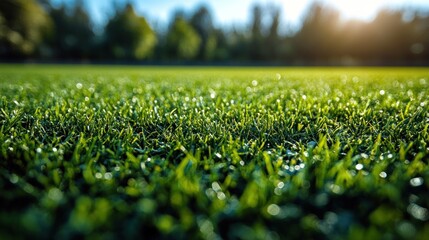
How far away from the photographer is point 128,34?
41.9 m

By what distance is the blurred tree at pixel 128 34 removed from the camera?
41719 mm

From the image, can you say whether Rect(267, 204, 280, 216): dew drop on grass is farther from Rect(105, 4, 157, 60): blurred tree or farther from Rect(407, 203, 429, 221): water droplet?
Rect(105, 4, 157, 60): blurred tree

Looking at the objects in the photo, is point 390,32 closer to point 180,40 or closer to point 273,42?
point 273,42

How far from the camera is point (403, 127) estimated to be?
8.80 feet

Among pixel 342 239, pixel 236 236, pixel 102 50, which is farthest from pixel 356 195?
pixel 102 50

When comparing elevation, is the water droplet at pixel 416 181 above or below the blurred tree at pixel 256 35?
below

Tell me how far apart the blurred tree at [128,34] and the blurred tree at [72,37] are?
9089 millimetres

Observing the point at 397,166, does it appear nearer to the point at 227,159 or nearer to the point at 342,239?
the point at 342,239

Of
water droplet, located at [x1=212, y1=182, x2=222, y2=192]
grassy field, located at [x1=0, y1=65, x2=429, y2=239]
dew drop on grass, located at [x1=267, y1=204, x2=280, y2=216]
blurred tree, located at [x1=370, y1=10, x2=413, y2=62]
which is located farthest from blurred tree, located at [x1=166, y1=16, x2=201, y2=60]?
dew drop on grass, located at [x1=267, y1=204, x2=280, y2=216]

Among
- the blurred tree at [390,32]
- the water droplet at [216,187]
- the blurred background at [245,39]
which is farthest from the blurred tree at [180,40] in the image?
the water droplet at [216,187]

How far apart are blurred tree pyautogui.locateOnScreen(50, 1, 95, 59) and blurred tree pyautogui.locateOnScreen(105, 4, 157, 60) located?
909cm

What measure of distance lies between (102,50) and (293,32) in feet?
112

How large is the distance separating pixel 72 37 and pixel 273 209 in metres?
58.6

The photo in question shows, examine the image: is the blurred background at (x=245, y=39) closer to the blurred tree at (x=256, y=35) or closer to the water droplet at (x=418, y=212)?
the blurred tree at (x=256, y=35)
